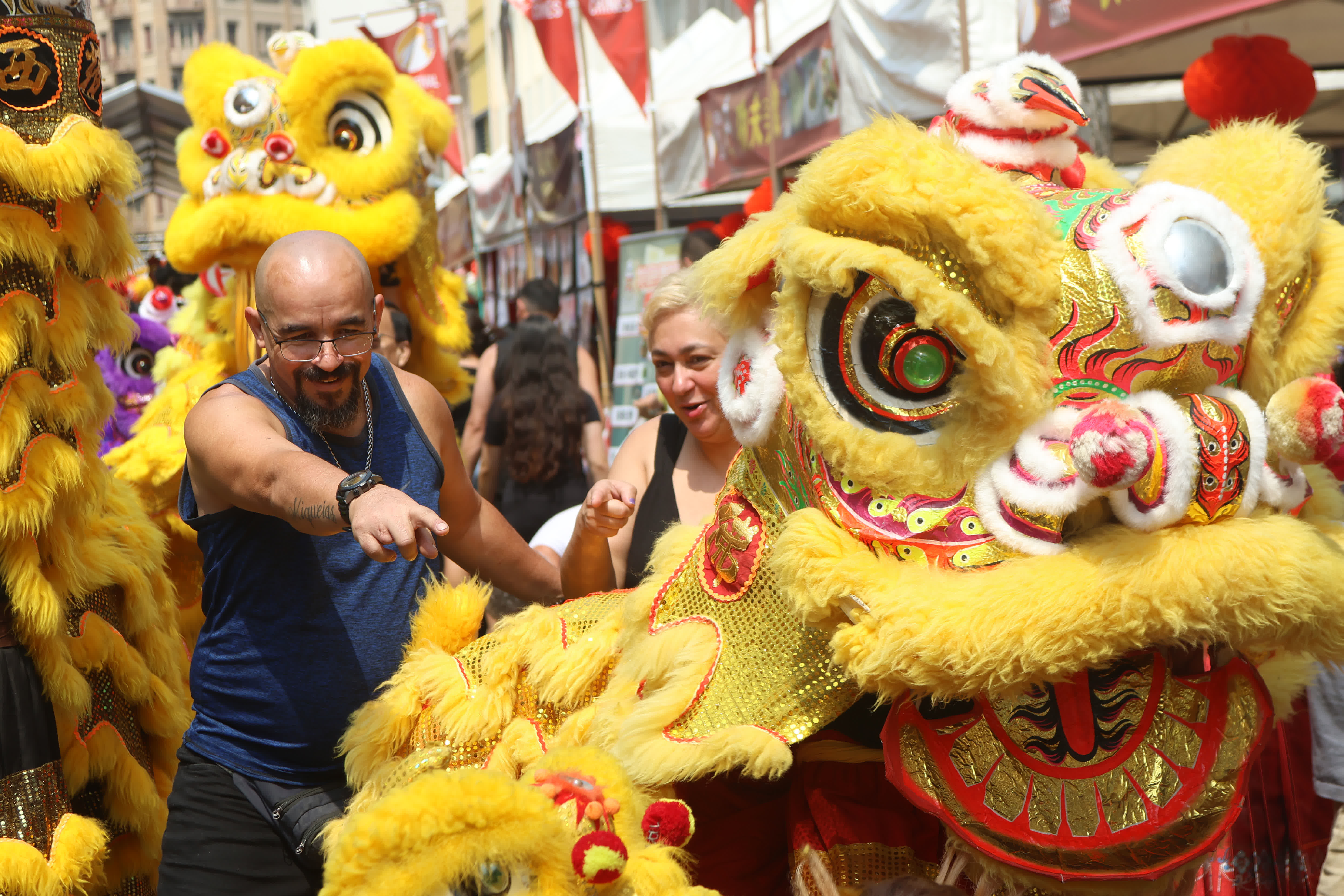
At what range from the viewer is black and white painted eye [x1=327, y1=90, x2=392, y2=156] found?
4273mm

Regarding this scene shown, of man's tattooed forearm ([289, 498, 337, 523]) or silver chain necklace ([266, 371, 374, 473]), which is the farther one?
silver chain necklace ([266, 371, 374, 473])

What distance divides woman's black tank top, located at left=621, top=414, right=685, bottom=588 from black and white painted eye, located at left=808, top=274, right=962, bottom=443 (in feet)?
3.82

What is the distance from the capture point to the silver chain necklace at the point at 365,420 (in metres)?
2.11

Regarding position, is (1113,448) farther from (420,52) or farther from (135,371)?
(420,52)

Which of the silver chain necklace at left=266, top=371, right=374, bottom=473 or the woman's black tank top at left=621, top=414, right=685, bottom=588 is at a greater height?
the silver chain necklace at left=266, top=371, right=374, bottom=473

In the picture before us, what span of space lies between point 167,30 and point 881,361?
6210 cm

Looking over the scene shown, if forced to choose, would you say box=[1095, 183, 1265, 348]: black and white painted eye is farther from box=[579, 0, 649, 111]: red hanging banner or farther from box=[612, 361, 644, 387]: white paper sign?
box=[579, 0, 649, 111]: red hanging banner

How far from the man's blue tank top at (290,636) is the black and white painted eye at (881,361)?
1048 millimetres

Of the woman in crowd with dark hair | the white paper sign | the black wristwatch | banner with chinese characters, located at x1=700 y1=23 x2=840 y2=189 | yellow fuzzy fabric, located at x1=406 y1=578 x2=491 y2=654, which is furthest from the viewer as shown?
the white paper sign

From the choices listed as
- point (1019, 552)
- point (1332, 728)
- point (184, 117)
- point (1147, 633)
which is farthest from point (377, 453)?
point (184, 117)

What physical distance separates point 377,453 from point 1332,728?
213 cm

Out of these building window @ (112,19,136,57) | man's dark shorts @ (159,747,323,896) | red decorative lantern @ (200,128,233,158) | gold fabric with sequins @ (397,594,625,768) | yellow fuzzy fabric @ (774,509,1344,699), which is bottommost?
man's dark shorts @ (159,747,323,896)

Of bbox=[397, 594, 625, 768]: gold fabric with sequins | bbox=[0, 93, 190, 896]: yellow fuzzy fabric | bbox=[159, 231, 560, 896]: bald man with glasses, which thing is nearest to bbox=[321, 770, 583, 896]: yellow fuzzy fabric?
bbox=[397, 594, 625, 768]: gold fabric with sequins

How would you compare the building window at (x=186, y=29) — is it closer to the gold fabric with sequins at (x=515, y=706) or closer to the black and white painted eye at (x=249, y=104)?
the black and white painted eye at (x=249, y=104)
